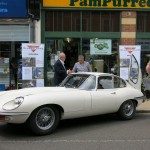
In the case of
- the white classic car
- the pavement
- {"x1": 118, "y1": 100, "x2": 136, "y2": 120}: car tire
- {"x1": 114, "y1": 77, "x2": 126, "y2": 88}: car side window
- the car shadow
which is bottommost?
the car shadow

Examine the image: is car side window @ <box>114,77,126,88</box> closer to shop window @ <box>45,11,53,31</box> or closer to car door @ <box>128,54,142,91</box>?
car door @ <box>128,54,142,91</box>

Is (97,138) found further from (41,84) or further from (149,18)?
(149,18)

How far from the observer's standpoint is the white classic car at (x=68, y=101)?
273 inches

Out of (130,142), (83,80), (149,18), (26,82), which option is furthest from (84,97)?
(149,18)

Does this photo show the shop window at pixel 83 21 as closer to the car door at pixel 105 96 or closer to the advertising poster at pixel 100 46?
the advertising poster at pixel 100 46

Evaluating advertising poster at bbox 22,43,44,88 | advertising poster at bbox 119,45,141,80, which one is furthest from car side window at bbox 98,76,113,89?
advertising poster at bbox 22,43,44,88

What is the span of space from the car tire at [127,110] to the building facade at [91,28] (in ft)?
16.6

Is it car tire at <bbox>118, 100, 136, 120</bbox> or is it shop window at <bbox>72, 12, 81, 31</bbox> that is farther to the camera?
shop window at <bbox>72, 12, 81, 31</bbox>

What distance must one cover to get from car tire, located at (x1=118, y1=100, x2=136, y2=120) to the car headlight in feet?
9.32

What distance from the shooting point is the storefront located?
13461mm

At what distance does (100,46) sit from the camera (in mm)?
13789

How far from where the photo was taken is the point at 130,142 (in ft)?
21.7

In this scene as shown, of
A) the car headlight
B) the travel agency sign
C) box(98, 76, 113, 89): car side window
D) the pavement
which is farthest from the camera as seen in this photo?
the travel agency sign

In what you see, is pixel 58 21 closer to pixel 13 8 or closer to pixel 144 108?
pixel 13 8
